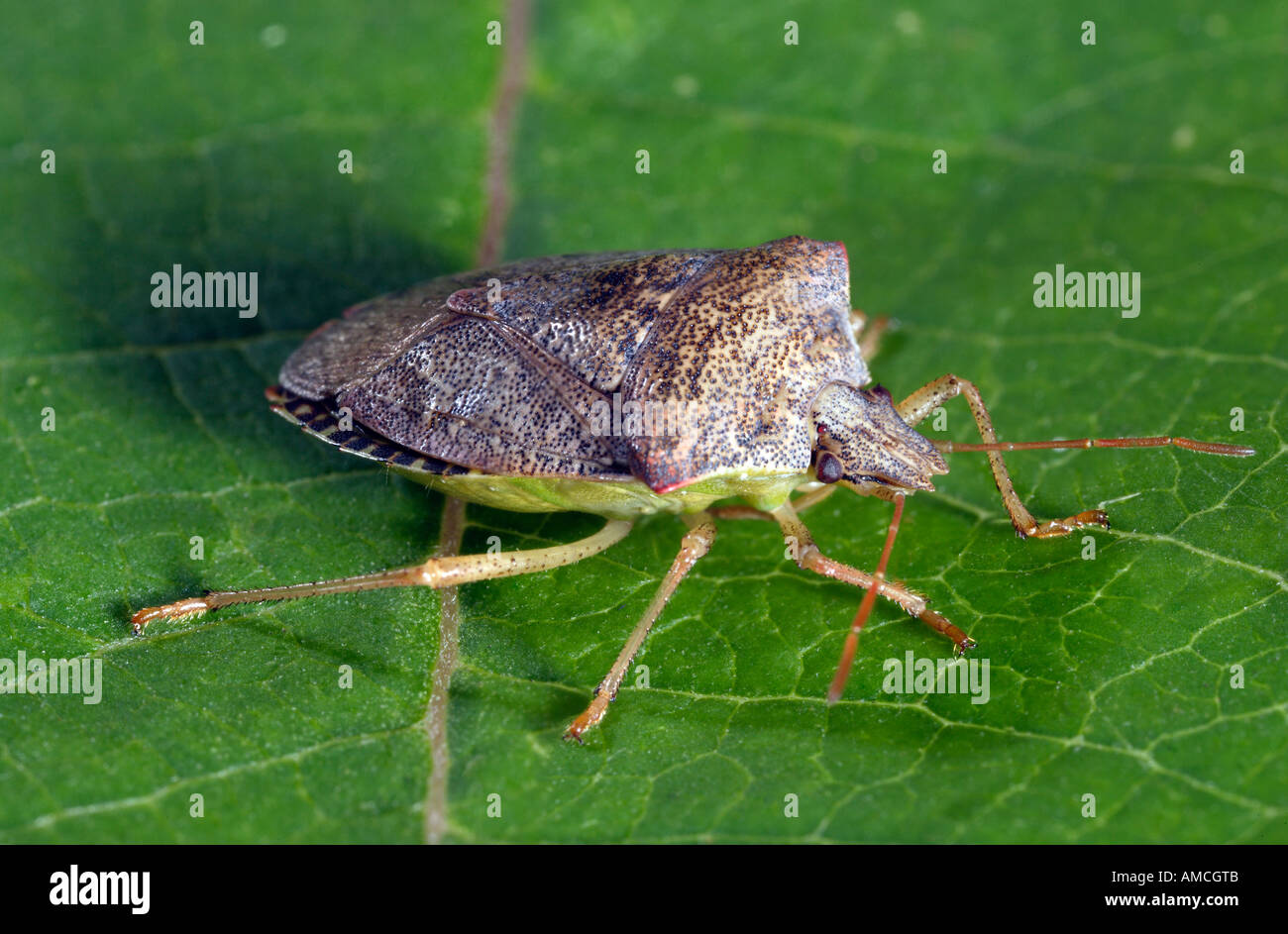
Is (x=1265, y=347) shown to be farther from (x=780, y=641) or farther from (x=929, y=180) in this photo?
(x=780, y=641)

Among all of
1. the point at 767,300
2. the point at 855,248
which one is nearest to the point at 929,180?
the point at 855,248

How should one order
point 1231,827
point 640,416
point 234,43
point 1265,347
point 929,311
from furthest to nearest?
point 234,43 < point 929,311 < point 1265,347 < point 640,416 < point 1231,827

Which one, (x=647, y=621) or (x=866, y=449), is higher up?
(x=866, y=449)

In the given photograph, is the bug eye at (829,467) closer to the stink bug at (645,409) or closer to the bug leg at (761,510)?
the stink bug at (645,409)

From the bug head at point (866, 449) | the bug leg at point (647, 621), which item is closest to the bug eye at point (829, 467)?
the bug head at point (866, 449)

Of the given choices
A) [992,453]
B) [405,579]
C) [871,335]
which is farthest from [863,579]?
[405,579]

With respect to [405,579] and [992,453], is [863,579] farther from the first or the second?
[405,579]

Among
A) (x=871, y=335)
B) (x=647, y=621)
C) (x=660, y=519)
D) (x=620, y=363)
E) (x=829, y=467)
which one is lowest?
(x=647, y=621)
